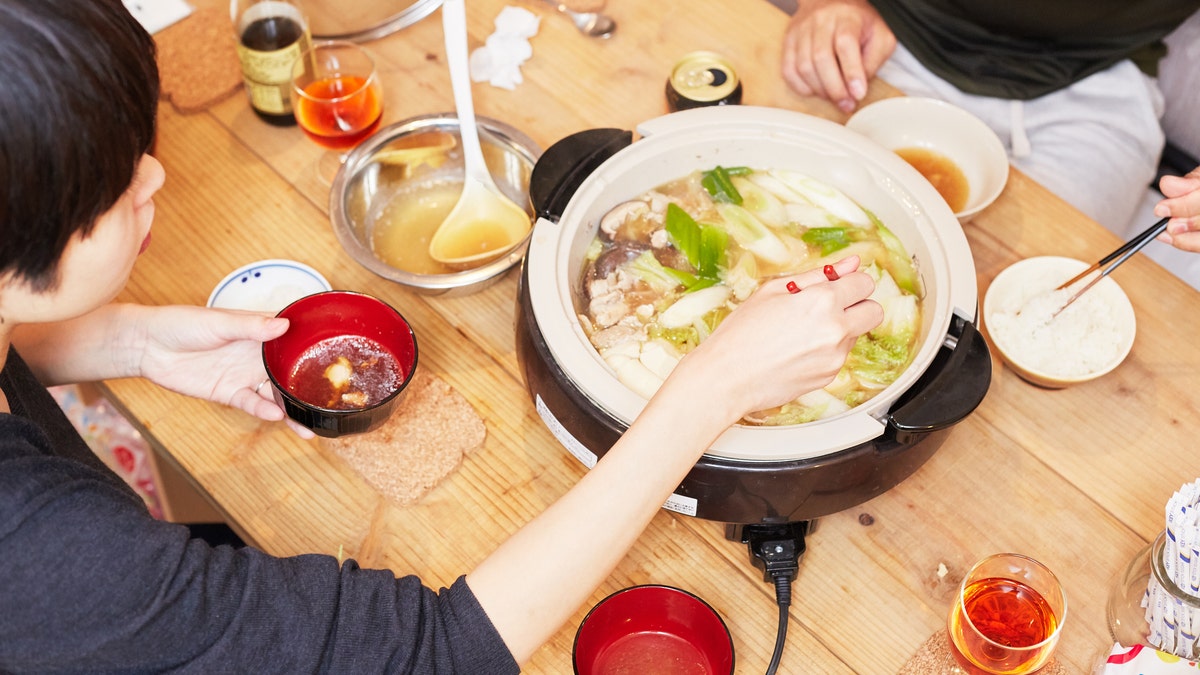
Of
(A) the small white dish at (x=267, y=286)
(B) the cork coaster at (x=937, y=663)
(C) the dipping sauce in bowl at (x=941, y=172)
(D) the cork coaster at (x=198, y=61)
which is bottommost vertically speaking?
(B) the cork coaster at (x=937, y=663)

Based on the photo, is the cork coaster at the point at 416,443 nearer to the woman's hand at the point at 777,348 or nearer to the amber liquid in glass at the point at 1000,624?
the woman's hand at the point at 777,348

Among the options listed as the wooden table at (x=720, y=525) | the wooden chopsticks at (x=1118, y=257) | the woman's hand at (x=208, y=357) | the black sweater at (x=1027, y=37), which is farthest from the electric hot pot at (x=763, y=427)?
the black sweater at (x=1027, y=37)

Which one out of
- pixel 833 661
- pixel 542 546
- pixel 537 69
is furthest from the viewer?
pixel 537 69

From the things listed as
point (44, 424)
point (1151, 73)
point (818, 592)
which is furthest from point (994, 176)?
A: point (44, 424)

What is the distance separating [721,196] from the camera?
1478mm

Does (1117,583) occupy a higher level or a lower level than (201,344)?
lower

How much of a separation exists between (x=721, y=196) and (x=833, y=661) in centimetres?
65

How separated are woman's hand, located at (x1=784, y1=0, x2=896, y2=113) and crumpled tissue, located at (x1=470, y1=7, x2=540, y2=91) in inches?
18.2

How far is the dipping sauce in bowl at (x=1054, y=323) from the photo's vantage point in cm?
144

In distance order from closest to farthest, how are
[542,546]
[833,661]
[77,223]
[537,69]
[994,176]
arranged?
1. [77,223]
2. [542,546]
3. [833,661]
4. [994,176]
5. [537,69]

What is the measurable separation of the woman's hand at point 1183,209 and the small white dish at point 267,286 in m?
1.18

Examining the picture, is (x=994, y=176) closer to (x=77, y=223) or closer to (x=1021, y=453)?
(x=1021, y=453)

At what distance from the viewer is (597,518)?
3.64 ft

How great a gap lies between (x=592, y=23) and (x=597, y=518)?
1.07 meters
